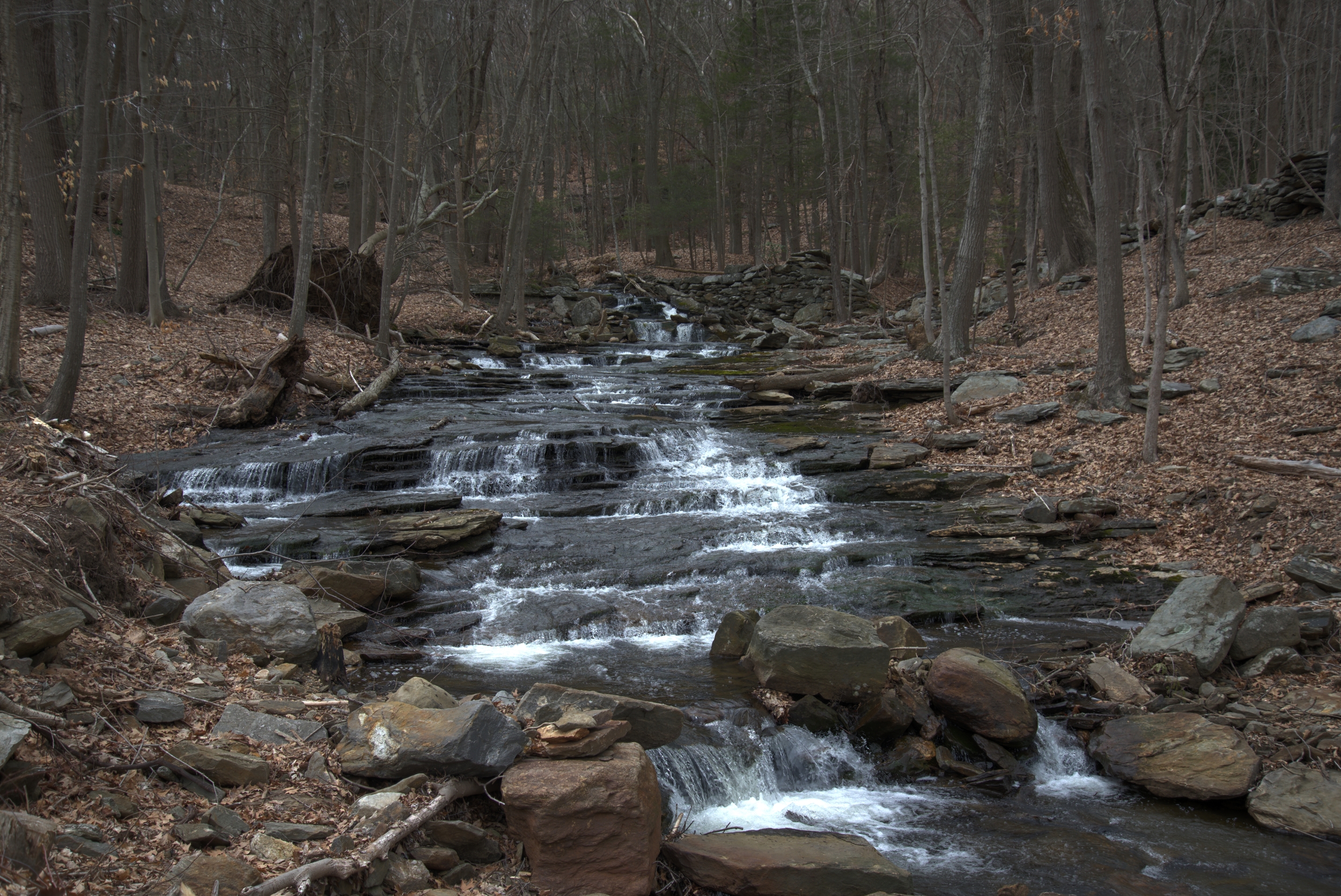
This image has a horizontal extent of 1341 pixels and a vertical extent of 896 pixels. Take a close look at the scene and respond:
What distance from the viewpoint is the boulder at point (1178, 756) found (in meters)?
5.03

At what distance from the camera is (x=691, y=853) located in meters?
4.14

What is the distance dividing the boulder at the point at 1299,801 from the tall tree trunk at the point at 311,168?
530 inches

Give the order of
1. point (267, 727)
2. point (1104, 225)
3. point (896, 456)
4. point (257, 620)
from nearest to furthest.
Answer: point (267, 727)
point (257, 620)
point (1104, 225)
point (896, 456)

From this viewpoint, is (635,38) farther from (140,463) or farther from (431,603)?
(431,603)

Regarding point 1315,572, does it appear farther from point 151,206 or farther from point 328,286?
point 328,286

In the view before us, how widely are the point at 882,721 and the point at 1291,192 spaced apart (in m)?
17.1

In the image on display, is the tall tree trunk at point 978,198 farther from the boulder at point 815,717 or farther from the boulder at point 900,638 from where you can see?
the boulder at point 815,717

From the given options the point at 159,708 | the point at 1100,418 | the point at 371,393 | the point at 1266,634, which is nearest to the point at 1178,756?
the point at 1266,634

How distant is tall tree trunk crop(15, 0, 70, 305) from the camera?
42.1 feet

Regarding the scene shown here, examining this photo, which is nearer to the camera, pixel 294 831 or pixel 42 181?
pixel 294 831

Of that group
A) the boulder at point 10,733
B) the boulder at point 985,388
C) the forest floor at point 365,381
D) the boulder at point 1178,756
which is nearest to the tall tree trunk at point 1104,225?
the forest floor at point 365,381

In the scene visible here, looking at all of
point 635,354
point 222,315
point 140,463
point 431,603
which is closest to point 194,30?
point 222,315

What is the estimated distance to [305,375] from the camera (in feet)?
47.0

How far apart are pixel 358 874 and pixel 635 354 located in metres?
18.2
